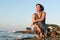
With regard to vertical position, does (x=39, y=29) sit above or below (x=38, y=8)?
below

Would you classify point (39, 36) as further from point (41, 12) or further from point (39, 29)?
point (41, 12)

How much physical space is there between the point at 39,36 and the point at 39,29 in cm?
45

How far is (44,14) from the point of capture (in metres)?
9.70

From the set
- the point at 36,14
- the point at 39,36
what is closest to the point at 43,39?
the point at 39,36

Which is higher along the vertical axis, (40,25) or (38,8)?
(38,8)

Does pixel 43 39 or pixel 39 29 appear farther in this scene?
pixel 43 39

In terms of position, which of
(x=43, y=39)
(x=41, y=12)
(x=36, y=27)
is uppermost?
(x=41, y=12)

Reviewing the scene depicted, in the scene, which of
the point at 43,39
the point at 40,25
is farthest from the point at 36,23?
the point at 43,39

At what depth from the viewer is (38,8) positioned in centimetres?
966

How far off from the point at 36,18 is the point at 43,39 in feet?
3.96

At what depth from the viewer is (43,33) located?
9.80 metres

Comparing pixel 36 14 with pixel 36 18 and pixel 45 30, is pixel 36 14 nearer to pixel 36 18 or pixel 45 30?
pixel 36 18

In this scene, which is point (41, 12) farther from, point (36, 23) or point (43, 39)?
point (43, 39)

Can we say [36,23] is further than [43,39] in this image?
No
